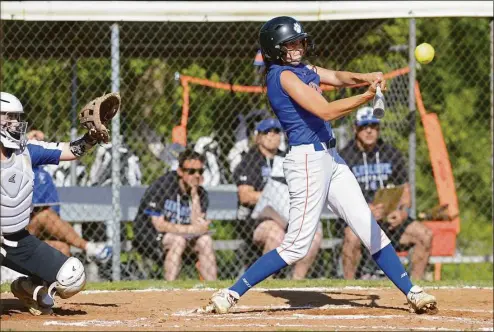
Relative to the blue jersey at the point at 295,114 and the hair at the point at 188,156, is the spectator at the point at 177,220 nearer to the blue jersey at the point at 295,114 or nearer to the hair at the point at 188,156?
the hair at the point at 188,156

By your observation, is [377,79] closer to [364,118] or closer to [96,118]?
[96,118]

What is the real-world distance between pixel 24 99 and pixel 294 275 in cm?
286

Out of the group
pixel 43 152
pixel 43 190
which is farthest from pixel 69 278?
pixel 43 190

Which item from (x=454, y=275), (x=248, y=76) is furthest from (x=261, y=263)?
(x=454, y=275)

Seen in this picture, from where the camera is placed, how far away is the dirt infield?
5.16 meters

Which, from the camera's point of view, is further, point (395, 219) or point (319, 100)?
point (395, 219)

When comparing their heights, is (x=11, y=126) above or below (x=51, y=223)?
above

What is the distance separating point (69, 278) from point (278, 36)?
1.68 metres

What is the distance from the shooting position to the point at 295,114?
554 centimetres

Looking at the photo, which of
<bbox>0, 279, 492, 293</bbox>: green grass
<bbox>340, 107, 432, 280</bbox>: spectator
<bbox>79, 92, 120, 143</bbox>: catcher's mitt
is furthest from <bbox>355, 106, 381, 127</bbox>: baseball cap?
<bbox>79, 92, 120, 143</bbox>: catcher's mitt

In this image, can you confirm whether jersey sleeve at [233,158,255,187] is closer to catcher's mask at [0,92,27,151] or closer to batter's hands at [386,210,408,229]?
batter's hands at [386,210,408,229]

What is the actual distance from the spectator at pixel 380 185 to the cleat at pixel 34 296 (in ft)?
10.6

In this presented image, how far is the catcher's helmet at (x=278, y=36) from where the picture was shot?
5.51 meters

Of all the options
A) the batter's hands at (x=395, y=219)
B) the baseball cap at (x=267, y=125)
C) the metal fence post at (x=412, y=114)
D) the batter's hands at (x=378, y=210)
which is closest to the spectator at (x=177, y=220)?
the baseball cap at (x=267, y=125)
